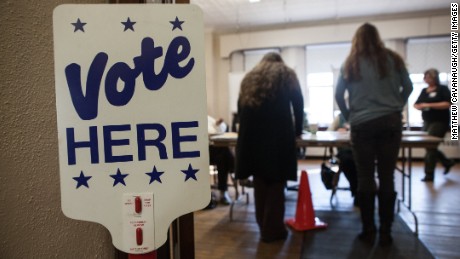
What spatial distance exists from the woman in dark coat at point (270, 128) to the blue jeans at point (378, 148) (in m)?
0.39

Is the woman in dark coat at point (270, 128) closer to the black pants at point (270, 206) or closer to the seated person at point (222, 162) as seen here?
the black pants at point (270, 206)

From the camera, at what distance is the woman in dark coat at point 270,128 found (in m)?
2.09

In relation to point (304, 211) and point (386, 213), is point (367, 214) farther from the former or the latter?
point (304, 211)

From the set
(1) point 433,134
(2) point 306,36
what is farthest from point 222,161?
(2) point 306,36

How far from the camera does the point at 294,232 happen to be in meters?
2.42

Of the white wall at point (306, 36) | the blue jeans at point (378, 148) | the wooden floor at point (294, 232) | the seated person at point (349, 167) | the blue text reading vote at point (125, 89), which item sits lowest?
the wooden floor at point (294, 232)

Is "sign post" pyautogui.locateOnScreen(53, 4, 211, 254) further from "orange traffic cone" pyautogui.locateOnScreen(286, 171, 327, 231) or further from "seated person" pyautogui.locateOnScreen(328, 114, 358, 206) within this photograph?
"seated person" pyautogui.locateOnScreen(328, 114, 358, 206)

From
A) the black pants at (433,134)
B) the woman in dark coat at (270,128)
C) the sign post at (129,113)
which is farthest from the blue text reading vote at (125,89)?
the black pants at (433,134)

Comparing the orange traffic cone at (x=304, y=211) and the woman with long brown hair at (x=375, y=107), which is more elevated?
the woman with long brown hair at (x=375, y=107)

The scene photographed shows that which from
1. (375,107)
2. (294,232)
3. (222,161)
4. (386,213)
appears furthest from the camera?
(222,161)

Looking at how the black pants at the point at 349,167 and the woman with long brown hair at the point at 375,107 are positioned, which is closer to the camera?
the woman with long brown hair at the point at 375,107

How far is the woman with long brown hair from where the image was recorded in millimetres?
1945

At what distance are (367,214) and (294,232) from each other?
54 centimetres

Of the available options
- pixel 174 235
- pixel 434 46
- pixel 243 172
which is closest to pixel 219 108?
pixel 434 46
